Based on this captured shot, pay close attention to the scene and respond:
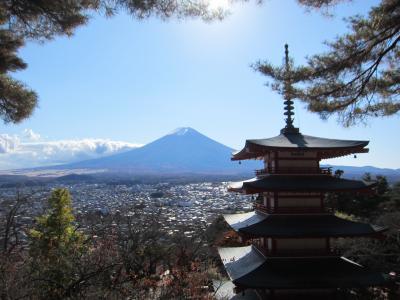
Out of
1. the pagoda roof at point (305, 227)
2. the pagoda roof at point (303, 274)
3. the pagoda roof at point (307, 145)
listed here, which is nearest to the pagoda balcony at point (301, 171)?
the pagoda roof at point (307, 145)

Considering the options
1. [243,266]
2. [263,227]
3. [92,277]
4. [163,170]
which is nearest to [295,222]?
[263,227]

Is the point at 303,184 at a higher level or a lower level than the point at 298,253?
higher

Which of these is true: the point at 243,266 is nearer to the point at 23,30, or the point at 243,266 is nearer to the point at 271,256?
the point at 271,256

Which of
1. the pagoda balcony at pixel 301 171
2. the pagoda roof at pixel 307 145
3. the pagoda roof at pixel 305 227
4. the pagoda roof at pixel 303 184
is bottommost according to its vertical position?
the pagoda roof at pixel 305 227

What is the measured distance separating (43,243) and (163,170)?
17701cm

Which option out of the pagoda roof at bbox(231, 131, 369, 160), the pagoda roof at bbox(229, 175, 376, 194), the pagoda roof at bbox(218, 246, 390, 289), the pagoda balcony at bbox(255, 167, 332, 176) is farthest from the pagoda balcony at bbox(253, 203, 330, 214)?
the pagoda roof at bbox(231, 131, 369, 160)

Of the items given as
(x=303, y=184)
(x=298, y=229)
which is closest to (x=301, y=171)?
(x=303, y=184)

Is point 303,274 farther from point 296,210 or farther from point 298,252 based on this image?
point 296,210

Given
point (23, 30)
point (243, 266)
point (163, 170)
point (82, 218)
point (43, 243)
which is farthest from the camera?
point (163, 170)

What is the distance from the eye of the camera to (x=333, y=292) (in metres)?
11.4

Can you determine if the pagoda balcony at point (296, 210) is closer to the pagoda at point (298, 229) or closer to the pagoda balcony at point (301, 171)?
the pagoda at point (298, 229)

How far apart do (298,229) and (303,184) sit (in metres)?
1.28

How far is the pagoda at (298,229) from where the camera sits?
1076cm

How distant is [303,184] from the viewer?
11586 mm
